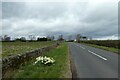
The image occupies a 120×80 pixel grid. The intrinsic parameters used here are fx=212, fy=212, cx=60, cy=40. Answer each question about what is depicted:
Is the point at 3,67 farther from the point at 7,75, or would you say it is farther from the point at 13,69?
the point at 13,69

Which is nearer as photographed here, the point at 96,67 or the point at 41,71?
the point at 41,71

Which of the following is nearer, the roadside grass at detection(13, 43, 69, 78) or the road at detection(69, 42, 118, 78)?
the roadside grass at detection(13, 43, 69, 78)

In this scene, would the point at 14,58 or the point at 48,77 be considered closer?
the point at 48,77

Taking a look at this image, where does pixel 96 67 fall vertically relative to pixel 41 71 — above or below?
below

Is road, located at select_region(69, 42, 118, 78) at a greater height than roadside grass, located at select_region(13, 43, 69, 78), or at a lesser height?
lesser

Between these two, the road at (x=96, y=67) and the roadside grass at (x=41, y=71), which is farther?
the road at (x=96, y=67)

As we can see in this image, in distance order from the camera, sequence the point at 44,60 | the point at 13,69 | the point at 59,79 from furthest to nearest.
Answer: the point at 44,60 → the point at 13,69 → the point at 59,79

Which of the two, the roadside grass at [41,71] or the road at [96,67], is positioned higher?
the roadside grass at [41,71]

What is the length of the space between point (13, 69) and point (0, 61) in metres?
1.63

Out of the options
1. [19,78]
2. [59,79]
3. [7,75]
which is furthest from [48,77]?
[7,75]

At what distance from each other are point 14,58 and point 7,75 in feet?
5.17

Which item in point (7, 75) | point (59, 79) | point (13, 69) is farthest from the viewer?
point (13, 69)

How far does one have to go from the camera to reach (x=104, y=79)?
9367 mm

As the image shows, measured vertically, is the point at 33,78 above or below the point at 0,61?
below
